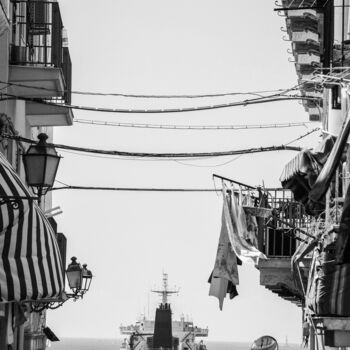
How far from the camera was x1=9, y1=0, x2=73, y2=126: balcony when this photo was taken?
2631cm

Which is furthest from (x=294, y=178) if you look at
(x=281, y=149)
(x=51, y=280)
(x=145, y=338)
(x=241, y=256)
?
(x=145, y=338)

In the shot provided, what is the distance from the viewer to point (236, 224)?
28.0 metres

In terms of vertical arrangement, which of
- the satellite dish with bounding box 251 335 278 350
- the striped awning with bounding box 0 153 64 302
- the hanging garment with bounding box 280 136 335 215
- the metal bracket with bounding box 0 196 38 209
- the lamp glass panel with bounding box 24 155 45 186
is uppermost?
the hanging garment with bounding box 280 136 335 215

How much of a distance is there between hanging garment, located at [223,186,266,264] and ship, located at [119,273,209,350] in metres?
79.5

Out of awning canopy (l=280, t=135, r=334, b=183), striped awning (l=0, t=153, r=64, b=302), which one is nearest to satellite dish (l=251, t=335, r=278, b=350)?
awning canopy (l=280, t=135, r=334, b=183)

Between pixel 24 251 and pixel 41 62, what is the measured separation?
13.2 meters

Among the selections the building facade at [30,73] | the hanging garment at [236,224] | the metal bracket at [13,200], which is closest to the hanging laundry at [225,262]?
the hanging garment at [236,224]

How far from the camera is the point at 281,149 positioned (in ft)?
81.0

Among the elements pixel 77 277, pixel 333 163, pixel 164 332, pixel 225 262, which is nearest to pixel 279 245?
pixel 225 262

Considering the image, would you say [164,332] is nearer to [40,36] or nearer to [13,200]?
[40,36]

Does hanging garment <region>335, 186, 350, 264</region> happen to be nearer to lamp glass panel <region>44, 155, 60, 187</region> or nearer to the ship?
lamp glass panel <region>44, 155, 60, 187</region>

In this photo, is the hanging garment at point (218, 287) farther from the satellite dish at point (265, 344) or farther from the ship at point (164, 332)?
the ship at point (164, 332)

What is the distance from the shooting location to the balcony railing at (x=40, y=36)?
26.6 m

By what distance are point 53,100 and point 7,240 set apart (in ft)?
49.3
